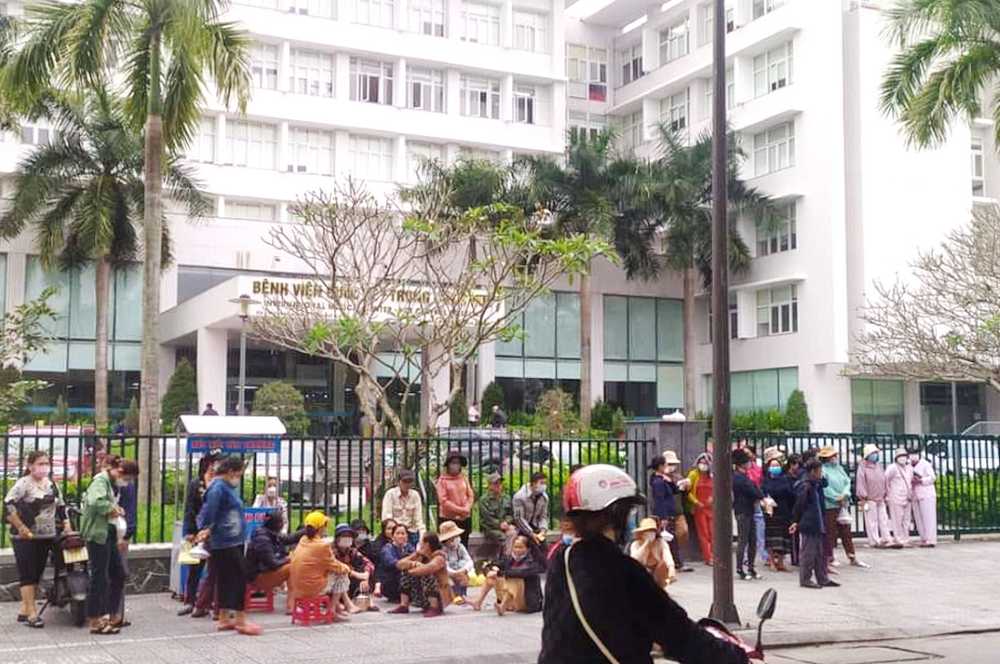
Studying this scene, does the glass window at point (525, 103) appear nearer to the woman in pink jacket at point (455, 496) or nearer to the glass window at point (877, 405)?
the glass window at point (877, 405)

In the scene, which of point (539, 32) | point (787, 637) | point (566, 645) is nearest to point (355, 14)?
point (539, 32)

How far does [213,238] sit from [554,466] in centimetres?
3335

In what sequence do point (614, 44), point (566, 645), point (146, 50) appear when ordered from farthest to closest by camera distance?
point (614, 44) → point (146, 50) → point (566, 645)

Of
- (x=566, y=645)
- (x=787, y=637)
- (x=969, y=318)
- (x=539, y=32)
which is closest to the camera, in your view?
(x=566, y=645)

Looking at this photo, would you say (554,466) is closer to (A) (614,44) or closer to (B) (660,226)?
(B) (660,226)

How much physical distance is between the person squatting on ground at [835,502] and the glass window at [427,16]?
39.4 m

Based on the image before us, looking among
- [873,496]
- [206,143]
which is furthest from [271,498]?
[206,143]

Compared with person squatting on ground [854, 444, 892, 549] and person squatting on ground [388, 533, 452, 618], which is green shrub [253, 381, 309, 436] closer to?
person squatting on ground [854, 444, 892, 549]

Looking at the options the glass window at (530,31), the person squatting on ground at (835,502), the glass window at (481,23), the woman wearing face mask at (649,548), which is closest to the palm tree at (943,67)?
the person squatting on ground at (835,502)

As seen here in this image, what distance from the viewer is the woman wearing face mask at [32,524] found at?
12.1m

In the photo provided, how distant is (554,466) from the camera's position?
17375mm

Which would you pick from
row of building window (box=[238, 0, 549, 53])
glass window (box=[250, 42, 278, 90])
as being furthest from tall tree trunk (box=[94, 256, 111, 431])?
row of building window (box=[238, 0, 549, 53])

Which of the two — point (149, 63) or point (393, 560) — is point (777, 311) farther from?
point (393, 560)

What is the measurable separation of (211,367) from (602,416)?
16448 mm
